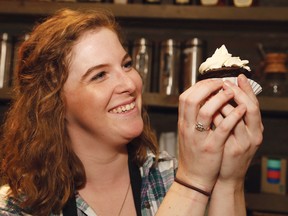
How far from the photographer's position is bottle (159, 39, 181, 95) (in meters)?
2.11

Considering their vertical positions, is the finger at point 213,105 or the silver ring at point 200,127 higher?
the finger at point 213,105

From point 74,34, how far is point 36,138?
343 millimetres

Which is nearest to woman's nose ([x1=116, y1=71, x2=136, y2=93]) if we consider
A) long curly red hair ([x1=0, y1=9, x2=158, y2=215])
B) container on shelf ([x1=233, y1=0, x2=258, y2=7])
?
long curly red hair ([x1=0, y1=9, x2=158, y2=215])

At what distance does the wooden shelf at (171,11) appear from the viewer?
2.01m

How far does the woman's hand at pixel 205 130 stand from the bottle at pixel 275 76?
3.66 feet

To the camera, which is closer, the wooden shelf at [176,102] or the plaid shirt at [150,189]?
the plaid shirt at [150,189]

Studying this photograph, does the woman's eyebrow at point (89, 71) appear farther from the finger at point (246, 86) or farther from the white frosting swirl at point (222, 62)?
the finger at point (246, 86)

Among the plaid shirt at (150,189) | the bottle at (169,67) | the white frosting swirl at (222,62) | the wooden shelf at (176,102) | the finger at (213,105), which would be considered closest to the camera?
the finger at (213,105)

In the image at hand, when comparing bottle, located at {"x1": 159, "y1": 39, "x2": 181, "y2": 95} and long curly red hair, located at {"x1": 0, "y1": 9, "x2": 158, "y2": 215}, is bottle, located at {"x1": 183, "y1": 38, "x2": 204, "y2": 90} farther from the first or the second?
long curly red hair, located at {"x1": 0, "y1": 9, "x2": 158, "y2": 215}

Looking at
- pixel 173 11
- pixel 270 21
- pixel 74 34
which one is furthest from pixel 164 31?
pixel 74 34

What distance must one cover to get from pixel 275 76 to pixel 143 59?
616 millimetres

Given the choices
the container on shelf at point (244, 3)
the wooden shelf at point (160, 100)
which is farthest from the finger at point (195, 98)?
the container on shelf at point (244, 3)

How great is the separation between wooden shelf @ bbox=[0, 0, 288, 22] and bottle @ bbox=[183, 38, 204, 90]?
13 cm

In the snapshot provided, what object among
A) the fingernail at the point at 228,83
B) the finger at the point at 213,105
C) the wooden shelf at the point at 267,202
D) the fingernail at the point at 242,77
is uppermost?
the fingernail at the point at 242,77
